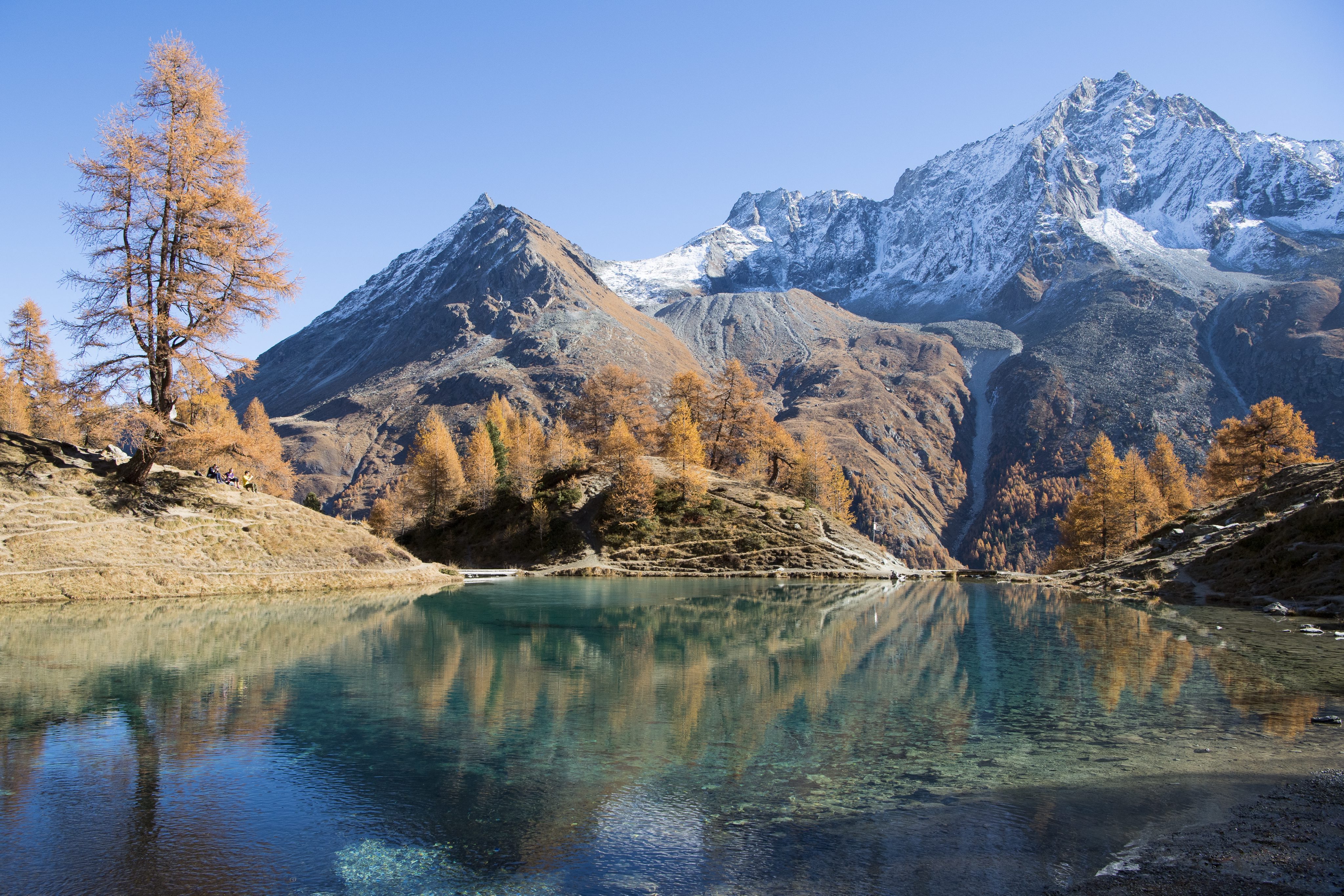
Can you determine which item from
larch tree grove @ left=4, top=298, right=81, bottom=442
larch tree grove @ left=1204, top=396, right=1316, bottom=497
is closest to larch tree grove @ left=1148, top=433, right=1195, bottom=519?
larch tree grove @ left=1204, top=396, right=1316, bottom=497

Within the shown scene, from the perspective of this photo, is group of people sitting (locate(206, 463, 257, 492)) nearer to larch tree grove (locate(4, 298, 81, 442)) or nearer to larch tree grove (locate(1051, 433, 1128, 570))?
larch tree grove (locate(4, 298, 81, 442))

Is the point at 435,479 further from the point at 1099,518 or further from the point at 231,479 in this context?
the point at 1099,518

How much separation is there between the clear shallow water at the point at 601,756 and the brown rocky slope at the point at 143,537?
2.99 meters

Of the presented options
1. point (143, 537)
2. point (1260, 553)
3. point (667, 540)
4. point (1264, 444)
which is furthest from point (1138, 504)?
point (143, 537)

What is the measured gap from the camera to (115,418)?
30562 mm

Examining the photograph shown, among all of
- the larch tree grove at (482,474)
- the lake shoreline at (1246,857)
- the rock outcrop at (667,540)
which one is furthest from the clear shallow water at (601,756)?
the larch tree grove at (482,474)

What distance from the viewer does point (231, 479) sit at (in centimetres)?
4050

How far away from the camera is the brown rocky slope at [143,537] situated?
89.9 ft

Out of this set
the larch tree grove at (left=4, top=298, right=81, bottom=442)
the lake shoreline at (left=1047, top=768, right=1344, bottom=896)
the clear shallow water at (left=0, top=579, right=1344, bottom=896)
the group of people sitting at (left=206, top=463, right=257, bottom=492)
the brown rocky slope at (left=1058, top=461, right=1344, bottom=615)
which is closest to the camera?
the lake shoreline at (left=1047, top=768, right=1344, bottom=896)

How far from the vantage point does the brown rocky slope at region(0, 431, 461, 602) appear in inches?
1079

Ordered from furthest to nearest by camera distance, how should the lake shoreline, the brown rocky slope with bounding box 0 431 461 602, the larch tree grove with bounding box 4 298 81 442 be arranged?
the larch tree grove with bounding box 4 298 81 442 → the brown rocky slope with bounding box 0 431 461 602 → the lake shoreline

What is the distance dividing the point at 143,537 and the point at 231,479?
407 inches

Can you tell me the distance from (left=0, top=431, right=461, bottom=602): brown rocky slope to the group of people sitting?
2.98 meters

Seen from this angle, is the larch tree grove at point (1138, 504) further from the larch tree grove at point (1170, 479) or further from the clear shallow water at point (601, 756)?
the clear shallow water at point (601, 756)
